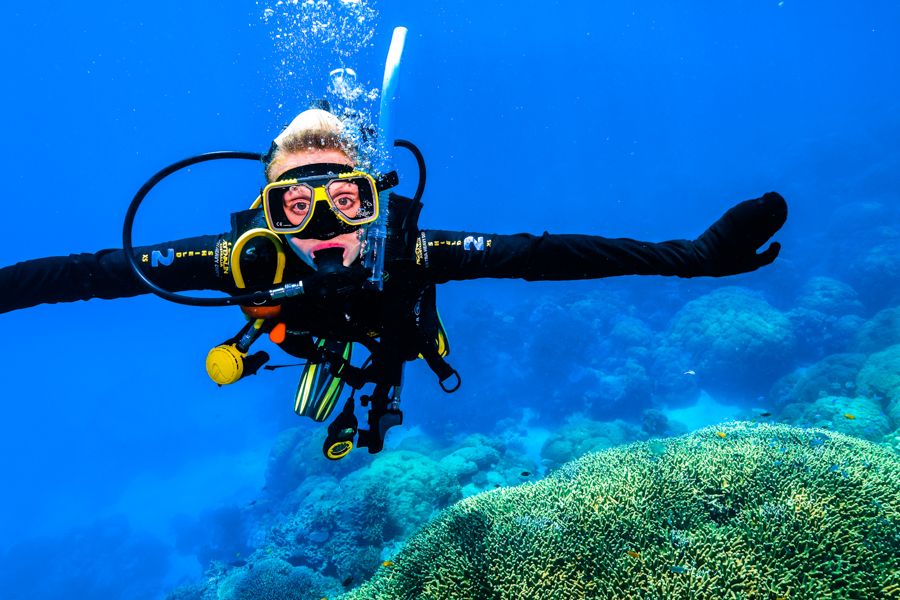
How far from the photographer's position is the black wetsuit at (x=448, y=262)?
229cm

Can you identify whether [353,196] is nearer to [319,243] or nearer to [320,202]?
[320,202]

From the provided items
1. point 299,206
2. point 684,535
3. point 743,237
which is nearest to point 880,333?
point 684,535

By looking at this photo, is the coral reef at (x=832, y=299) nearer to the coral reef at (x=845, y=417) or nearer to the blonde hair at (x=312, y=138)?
the coral reef at (x=845, y=417)

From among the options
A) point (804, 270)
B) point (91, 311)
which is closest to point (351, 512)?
point (804, 270)

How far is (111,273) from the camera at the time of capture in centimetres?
288

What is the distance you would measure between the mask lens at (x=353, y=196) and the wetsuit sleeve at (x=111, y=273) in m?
0.85

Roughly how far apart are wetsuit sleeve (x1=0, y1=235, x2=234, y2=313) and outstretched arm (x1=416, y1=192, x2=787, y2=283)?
4.79 ft

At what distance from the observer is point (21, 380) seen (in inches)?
2501

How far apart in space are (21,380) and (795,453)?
9031 centimetres

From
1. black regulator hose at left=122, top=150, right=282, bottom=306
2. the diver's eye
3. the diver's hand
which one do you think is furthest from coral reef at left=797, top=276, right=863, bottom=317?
black regulator hose at left=122, top=150, right=282, bottom=306

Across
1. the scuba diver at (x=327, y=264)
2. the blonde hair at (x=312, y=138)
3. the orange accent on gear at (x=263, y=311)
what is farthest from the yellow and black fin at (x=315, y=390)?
the blonde hair at (x=312, y=138)

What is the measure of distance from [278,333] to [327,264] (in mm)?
566

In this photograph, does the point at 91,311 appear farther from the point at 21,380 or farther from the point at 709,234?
the point at 709,234

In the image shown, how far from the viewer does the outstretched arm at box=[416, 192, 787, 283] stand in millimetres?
2207
